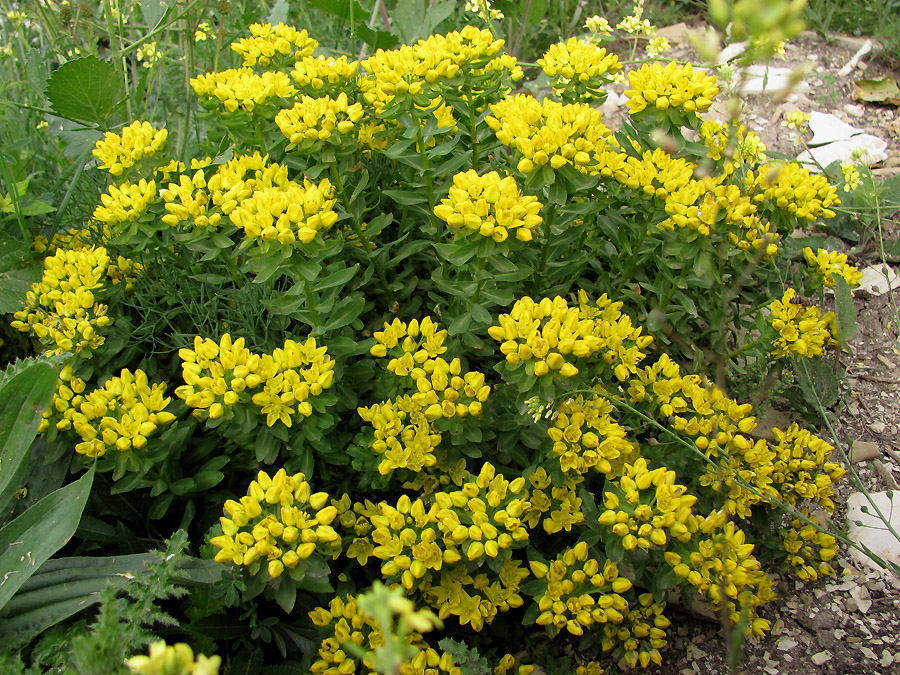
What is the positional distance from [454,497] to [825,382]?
1.50 metres

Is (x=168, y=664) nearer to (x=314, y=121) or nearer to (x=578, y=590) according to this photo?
(x=578, y=590)

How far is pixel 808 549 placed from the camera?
2156mm

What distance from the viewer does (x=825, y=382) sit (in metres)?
2.54

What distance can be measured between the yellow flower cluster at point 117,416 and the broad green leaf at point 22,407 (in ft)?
0.34

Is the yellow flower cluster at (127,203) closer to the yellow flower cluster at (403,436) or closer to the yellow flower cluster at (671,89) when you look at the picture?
the yellow flower cluster at (403,436)

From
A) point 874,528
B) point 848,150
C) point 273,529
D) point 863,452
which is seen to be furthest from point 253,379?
point 848,150

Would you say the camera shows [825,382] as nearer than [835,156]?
Yes

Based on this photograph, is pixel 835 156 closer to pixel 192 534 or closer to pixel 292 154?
pixel 292 154

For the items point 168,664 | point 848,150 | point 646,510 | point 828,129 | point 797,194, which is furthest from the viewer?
point 828,129

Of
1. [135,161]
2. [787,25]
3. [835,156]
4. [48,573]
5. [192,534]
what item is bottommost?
[192,534]

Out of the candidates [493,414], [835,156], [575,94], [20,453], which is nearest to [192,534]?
[20,453]

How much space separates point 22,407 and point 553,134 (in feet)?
5.09

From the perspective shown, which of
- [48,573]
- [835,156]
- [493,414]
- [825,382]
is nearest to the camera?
[48,573]

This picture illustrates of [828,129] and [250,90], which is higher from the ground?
[250,90]
